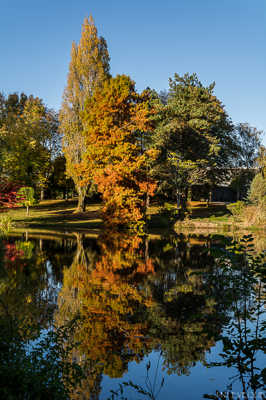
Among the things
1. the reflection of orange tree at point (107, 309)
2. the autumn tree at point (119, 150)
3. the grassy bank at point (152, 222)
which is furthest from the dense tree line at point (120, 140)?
the reflection of orange tree at point (107, 309)

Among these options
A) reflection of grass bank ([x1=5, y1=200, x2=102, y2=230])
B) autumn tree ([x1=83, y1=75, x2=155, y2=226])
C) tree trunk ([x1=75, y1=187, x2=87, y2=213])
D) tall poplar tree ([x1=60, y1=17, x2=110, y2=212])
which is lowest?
Result: reflection of grass bank ([x1=5, y1=200, x2=102, y2=230])

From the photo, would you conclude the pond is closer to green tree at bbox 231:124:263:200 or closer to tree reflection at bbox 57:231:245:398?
tree reflection at bbox 57:231:245:398

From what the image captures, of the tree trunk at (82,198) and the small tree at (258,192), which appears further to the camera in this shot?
the tree trunk at (82,198)

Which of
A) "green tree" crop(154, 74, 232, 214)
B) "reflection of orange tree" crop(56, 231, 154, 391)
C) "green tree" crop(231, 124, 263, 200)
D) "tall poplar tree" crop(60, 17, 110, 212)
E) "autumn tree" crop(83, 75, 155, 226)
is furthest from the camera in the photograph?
"green tree" crop(231, 124, 263, 200)

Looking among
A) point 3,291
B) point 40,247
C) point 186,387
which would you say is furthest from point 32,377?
point 40,247

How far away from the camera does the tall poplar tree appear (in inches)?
→ 1305

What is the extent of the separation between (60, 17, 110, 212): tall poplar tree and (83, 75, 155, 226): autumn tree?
27.9 ft

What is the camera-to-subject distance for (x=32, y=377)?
2.87 meters

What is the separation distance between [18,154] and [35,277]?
3024cm

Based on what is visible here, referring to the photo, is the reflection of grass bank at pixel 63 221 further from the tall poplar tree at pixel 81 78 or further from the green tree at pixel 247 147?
the green tree at pixel 247 147

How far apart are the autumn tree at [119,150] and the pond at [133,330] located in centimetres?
1278

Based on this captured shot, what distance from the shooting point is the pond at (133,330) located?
137 inches

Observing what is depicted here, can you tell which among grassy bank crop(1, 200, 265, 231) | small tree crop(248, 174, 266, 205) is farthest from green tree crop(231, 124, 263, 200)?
small tree crop(248, 174, 266, 205)

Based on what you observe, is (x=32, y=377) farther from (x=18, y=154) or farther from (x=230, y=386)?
(x=18, y=154)
